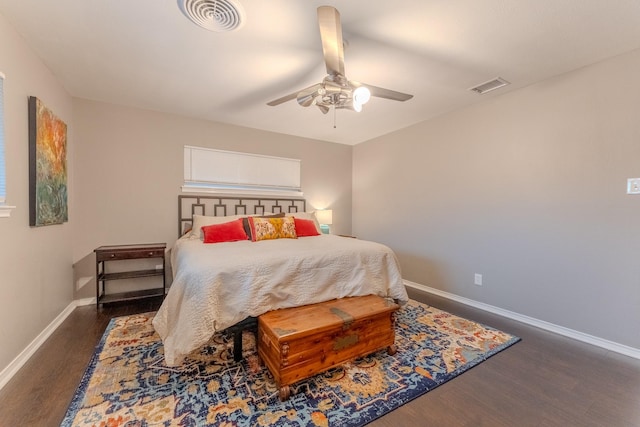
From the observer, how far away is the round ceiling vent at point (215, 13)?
1.62 metres

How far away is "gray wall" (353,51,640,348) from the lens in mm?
2182

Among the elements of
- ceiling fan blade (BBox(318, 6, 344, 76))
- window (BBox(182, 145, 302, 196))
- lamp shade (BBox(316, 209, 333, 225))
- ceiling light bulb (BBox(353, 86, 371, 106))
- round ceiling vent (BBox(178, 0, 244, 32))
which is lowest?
lamp shade (BBox(316, 209, 333, 225))

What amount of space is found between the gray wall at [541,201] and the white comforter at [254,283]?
1.28 m

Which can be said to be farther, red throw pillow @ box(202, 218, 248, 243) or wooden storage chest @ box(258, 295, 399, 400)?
red throw pillow @ box(202, 218, 248, 243)

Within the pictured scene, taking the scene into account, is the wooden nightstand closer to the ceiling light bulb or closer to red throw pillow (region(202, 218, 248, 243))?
red throw pillow (region(202, 218, 248, 243))

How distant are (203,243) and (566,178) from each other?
370 cm

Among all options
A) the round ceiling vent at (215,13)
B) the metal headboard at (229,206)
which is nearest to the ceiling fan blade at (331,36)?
the round ceiling vent at (215,13)

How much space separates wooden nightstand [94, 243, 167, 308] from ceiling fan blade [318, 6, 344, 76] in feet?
9.23

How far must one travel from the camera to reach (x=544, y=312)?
260cm

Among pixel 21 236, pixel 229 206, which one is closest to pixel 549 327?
pixel 229 206

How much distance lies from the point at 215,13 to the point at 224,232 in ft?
6.83

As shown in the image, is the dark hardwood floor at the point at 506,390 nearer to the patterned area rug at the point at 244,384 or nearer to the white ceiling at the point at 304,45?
the patterned area rug at the point at 244,384

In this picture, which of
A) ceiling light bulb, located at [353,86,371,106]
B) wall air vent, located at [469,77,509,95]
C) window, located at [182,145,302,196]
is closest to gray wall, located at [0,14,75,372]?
window, located at [182,145,302,196]

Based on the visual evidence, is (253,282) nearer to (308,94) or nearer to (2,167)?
(308,94)
